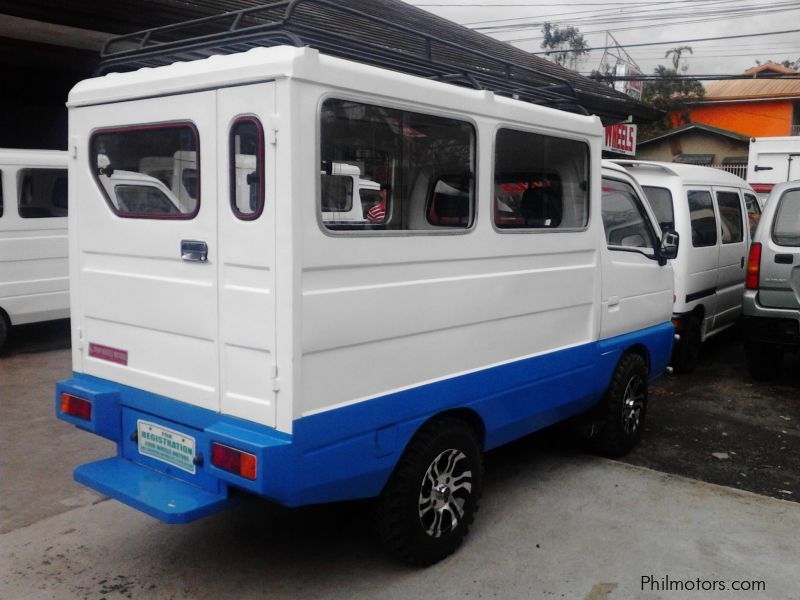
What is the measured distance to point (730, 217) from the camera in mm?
8898

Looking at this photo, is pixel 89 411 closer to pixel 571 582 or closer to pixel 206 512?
pixel 206 512

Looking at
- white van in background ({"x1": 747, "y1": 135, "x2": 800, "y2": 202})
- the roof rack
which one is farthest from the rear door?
the roof rack

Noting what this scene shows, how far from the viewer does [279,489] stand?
9.92 ft

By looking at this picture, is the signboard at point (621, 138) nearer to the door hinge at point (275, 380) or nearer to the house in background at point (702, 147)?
the house in background at point (702, 147)

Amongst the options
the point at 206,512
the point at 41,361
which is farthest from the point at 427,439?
the point at 41,361

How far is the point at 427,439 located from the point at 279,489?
3.01 feet

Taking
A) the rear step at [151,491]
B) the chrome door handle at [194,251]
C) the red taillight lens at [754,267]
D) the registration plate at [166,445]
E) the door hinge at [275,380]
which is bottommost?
the rear step at [151,491]

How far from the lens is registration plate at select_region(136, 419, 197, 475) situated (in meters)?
3.39

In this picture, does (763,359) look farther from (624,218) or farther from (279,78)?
(279,78)

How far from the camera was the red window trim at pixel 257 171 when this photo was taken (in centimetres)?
303

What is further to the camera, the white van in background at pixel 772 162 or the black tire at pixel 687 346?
the white van in background at pixel 772 162

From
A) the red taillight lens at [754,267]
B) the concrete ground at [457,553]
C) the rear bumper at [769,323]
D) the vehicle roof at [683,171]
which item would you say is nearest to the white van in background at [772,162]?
the vehicle roof at [683,171]

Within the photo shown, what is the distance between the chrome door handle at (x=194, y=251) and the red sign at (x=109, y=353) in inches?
26.7

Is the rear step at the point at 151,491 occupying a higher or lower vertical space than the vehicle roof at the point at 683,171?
lower
